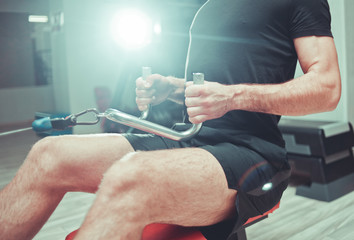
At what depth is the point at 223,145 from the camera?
857 mm

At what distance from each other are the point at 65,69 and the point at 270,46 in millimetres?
2729

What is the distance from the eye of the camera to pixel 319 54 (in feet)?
2.70

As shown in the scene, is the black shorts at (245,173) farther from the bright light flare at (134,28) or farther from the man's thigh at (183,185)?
the bright light flare at (134,28)

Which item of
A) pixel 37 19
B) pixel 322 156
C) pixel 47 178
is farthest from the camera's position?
pixel 37 19

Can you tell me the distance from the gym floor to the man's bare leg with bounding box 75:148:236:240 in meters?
0.81

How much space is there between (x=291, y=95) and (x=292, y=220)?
42.1 inches

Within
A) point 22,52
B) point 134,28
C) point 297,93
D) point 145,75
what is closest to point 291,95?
Answer: point 297,93

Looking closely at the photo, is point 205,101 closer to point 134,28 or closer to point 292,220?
point 292,220

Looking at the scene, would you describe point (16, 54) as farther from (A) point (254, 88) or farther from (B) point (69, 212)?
(A) point (254, 88)

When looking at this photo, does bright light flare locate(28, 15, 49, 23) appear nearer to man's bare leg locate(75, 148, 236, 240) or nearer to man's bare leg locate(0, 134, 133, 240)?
man's bare leg locate(0, 134, 133, 240)

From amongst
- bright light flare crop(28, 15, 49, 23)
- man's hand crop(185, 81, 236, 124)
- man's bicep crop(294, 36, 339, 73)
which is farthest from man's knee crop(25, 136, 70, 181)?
bright light flare crop(28, 15, 49, 23)

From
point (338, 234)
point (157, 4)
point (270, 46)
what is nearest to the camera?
point (270, 46)

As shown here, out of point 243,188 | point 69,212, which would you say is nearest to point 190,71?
point 243,188

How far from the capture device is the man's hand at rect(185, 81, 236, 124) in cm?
76
